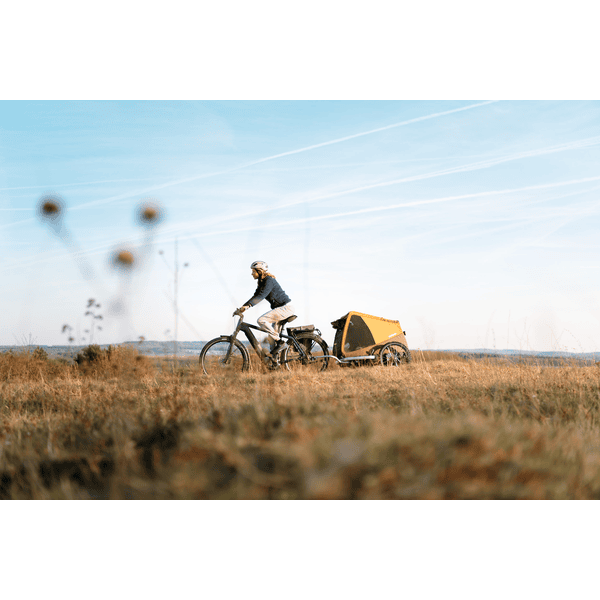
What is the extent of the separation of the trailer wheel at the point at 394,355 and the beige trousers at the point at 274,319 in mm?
2564

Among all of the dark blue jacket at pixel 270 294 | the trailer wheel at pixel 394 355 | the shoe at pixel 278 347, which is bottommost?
the trailer wheel at pixel 394 355

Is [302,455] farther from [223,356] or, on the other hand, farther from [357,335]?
[357,335]

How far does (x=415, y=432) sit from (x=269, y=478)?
3.14 feet

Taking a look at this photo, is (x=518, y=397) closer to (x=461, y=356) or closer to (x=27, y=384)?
(x=461, y=356)

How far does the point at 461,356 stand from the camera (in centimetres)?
1427

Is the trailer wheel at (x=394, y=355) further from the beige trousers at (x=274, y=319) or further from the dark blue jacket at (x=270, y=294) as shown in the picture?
the dark blue jacket at (x=270, y=294)

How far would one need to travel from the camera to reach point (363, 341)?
11.1 metres

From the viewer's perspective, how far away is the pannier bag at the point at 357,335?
1091 cm

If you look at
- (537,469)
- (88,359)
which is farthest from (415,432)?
(88,359)

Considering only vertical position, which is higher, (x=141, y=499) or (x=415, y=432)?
(x=415, y=432)

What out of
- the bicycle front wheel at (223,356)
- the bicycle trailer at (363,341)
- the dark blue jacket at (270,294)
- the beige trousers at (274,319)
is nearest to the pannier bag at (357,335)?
the bicycle trailer at (363,341)

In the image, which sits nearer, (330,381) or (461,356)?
(330,381)

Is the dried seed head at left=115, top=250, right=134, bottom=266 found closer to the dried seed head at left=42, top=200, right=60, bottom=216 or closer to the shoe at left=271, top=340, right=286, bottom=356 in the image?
the dried seed head at left=42, top=200, right=60, bottom=216

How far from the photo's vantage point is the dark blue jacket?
9617mm
